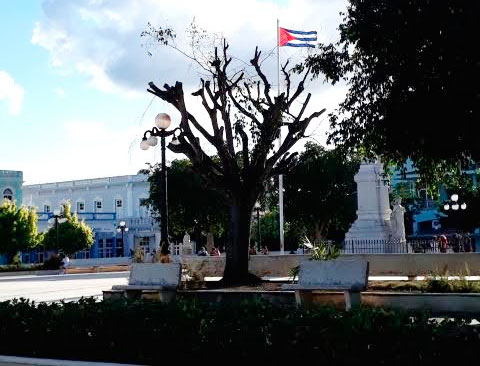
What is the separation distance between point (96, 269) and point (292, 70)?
29.1 metres

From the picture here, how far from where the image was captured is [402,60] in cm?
1088

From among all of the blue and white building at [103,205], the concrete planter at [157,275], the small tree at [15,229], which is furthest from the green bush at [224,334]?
the blue and white building at [103,205]

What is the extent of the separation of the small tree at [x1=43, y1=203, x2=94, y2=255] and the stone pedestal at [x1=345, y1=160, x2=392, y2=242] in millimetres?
30646

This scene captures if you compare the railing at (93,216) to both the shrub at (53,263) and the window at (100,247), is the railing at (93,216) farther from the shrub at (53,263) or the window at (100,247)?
the shrub at (53,263)

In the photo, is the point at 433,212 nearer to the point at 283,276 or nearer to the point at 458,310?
the point at 283,276

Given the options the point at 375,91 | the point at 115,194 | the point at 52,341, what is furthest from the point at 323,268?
the point at 115,194

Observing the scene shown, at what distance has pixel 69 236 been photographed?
54906 mm

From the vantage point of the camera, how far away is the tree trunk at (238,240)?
46.1ft

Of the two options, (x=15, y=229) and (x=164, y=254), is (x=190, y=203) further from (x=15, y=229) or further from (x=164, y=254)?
(x=164, y=254)

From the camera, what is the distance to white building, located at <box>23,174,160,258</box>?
71.9m

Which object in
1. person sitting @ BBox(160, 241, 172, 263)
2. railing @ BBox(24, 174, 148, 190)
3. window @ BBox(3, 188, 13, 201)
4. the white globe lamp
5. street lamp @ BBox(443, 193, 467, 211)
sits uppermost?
railing @ BBox(24, 174, 148, 190)

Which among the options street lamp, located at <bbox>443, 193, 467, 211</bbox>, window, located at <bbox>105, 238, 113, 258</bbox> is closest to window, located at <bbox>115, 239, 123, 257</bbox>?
window, located at <bbox>105, 238, 113, 258</bbox>

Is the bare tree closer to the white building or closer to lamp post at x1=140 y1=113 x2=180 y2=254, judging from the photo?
lamp post at x1=140 y1=113 x2=180 y2=254

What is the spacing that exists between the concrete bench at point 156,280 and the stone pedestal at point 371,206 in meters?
18.2
